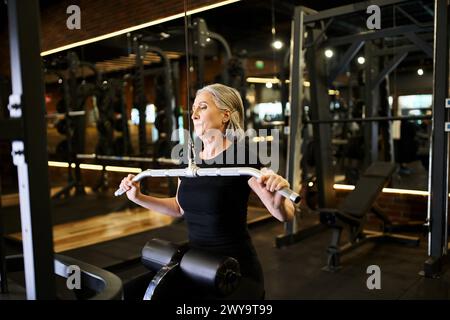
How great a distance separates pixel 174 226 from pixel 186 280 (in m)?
3.22

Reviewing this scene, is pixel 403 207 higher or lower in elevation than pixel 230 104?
lower

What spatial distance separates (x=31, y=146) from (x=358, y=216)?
2.97m

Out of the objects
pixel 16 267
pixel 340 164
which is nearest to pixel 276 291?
pixel 16 267

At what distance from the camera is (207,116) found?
1.38 meters

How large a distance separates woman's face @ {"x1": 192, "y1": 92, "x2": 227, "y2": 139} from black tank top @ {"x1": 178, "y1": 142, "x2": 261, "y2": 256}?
5.1 inches

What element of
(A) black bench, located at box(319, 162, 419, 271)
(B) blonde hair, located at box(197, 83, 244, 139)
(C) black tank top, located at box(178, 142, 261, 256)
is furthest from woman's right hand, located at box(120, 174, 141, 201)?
(A) black bench, located at box(319, 162, 419, 271)

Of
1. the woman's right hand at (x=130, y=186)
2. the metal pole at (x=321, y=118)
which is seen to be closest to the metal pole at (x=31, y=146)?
the woman's right hand at (x=130, y=186)

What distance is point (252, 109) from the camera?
7395 millimetres

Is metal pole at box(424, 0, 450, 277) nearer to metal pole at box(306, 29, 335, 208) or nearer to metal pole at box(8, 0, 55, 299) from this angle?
metal pole at box(306, 29, 335, 208)

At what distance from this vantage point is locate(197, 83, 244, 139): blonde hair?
1380 mm

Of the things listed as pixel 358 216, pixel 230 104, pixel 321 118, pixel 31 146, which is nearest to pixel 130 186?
pixel 230 104

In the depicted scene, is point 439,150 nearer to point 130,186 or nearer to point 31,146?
point 130,186

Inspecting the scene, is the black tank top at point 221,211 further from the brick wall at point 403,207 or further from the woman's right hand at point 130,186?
the brick wall at point 403,207
